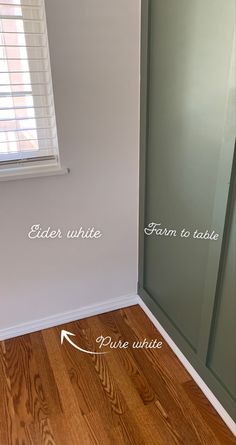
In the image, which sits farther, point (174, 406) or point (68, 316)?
point (68, 316)

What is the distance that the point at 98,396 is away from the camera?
152 centimetres

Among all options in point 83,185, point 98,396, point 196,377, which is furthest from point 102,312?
point 83,185

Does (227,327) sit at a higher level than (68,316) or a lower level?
higher

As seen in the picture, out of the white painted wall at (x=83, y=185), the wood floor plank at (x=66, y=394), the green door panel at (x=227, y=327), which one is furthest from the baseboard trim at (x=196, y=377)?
the wood floor plank at (x=66, y=394)

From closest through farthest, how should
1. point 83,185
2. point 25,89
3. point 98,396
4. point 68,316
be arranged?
point 25,89, point 98,396, point 83,185, point 68,316

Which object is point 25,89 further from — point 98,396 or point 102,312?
point 98,396

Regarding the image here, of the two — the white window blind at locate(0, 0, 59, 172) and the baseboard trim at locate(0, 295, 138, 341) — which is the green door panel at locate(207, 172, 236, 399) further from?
the white window blind at locate(0, 0, 59, 172)

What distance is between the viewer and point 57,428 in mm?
1399

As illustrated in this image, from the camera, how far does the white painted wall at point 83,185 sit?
4.67 ft

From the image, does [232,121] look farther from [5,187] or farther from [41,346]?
[41,346]

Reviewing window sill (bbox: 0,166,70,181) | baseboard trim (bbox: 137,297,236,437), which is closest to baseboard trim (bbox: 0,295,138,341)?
baseboard trim (bbox: 137,297,236,437)

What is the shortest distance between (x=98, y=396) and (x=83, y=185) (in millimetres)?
974

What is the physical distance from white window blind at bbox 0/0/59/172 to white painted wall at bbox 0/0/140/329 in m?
0.05

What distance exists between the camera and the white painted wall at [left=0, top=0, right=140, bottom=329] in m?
1.42
